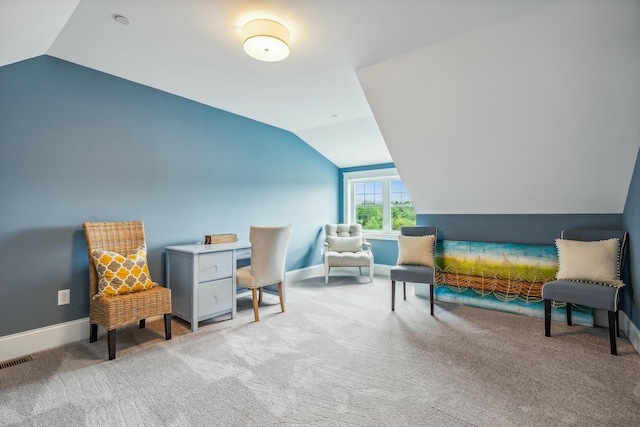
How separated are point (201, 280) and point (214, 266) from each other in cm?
18

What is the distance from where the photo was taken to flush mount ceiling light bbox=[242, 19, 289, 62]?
2.07m

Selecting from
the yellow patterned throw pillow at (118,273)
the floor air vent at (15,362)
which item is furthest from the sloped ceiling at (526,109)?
the floor air vent at (15,362)

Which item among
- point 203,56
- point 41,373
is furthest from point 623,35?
point 41,373

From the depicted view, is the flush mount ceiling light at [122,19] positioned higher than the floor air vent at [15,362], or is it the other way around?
the flush mount ceiling light at [122,19]

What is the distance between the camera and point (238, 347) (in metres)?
2.52

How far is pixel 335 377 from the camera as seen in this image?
205cm

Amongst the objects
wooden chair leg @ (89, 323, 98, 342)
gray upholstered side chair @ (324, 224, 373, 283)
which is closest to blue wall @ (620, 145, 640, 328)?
gray upholstered side chair @ (324, 224, 373, 283)

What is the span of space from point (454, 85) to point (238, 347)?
9.51 ft

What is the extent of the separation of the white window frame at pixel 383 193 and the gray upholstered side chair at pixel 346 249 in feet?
1.37

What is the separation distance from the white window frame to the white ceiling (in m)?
2.25

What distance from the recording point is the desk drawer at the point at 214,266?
2.92 meters

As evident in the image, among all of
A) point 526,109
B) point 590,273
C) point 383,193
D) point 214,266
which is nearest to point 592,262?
point 590,273

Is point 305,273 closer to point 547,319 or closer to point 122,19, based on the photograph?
point 547,319

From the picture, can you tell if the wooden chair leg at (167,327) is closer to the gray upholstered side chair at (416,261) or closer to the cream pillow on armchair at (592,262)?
the gray upholstered side chair at (416,261)
